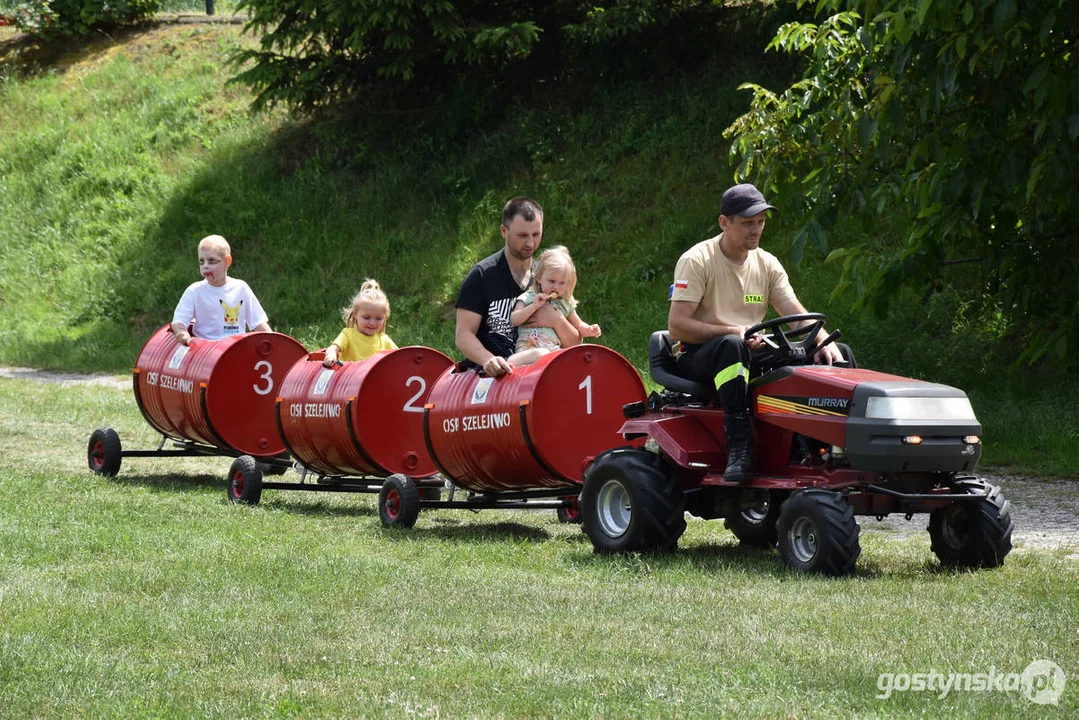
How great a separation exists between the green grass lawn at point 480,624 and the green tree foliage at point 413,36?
1363 cm

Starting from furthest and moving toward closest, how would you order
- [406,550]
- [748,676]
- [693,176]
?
[693,176], [406,550], [748,676]

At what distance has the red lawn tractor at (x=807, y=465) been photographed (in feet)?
24.4

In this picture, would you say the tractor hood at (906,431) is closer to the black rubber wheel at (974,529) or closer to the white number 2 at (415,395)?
the black rubber wheel at (974,529)

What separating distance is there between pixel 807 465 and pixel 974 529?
927 mm

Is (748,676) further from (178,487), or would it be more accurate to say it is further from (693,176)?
(693,176)

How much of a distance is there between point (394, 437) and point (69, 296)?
1696cm

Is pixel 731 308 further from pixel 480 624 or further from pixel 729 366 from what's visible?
pixel 480 624

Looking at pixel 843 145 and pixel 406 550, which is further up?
pixel 843 145

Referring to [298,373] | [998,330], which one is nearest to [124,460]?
[298,373]

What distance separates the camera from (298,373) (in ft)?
37.4

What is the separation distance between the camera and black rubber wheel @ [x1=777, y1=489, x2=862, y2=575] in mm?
7348

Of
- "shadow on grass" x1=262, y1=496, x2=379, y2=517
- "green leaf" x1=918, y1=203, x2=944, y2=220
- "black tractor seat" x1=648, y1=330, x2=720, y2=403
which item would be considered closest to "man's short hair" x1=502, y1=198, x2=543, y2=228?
"black tractor seat" x1=648, y1=330, x2=720, y2=403

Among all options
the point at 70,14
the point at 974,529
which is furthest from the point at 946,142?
the point at 70,14

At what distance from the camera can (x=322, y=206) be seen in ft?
85.3
